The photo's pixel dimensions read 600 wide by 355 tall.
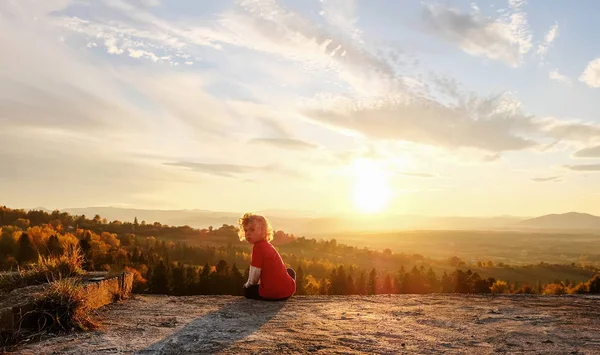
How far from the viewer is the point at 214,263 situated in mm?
114625

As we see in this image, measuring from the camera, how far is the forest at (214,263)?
4041 cm

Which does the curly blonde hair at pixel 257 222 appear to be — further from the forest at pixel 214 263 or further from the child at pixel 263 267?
the forest at pixel 214 263

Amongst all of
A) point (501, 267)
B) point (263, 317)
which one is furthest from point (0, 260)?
point (501, 267)

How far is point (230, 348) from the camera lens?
234 inches

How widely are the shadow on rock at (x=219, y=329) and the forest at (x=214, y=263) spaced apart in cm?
364

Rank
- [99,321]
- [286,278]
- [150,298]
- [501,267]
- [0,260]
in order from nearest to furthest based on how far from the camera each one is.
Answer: [99,321] < [286,278] < [150,298] < [0,260] < [501,267]

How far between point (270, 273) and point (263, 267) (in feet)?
0.62

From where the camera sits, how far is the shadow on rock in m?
6.00

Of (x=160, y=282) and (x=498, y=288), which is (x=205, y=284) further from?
(x=498, y=288)

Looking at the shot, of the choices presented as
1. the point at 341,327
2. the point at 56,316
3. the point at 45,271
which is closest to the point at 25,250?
the point at 45,271

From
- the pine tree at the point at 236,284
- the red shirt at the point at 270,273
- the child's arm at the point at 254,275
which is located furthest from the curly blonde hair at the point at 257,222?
the pine tree at the point at 236,284

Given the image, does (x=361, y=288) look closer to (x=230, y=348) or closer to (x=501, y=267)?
(x=230, y=348)

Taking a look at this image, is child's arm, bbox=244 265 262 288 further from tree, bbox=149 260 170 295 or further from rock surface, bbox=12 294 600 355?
tree, bbox=149 260 170 295

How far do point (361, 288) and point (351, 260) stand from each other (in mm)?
87556
